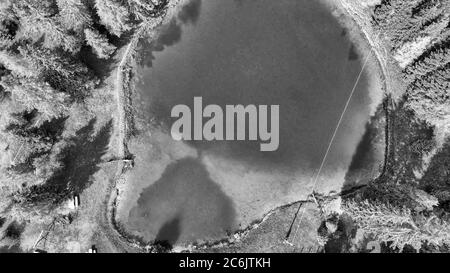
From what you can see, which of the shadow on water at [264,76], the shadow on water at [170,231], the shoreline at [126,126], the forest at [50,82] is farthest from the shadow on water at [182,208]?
the forest at [50,82]

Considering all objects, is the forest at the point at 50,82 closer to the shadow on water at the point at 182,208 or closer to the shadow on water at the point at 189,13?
the shadow on water at the point at 189,13

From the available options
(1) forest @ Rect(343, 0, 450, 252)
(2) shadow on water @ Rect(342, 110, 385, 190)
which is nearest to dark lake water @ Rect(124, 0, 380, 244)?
(2) shadow on water @ Rect(342, 110, 385, 190)

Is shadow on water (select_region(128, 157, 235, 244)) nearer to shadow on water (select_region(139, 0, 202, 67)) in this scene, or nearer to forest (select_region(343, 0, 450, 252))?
shadow on water (select_region(139, 0, 202, 67))

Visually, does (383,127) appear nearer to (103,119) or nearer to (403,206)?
(403,206)

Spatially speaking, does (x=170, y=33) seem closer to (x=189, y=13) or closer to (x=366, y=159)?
(x=189, y=13)
